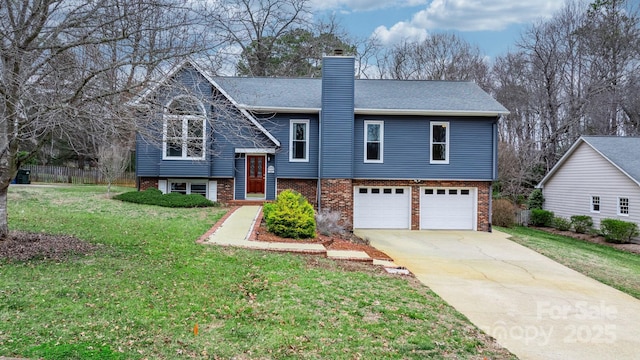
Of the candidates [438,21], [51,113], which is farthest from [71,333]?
[438,21]

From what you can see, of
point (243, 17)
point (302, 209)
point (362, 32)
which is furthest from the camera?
point (362, 32)

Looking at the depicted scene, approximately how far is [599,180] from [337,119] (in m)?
14.6

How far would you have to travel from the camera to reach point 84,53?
688 centimetres

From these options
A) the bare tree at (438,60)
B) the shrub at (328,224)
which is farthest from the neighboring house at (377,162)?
the bare tree at (438,60)

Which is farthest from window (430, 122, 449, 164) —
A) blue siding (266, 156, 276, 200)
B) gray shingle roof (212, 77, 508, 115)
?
blue siding (266, 156, 276, 200)

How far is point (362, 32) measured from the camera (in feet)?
106

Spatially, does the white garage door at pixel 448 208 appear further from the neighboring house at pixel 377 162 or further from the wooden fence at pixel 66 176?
the wooden fence at pixel 66 176

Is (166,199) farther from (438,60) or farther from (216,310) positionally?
(438,60)

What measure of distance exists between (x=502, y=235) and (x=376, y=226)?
4.98m

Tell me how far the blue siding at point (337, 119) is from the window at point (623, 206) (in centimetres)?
1375

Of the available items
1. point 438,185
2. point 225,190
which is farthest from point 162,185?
point 438,185

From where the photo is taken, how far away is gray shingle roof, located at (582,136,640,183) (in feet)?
65.3

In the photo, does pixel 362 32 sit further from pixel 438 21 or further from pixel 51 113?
pixel 51 113

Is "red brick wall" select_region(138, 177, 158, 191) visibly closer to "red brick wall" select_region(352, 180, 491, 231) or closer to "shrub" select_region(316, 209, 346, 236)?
"shrub" select_region(316, 209, 346, 236)
